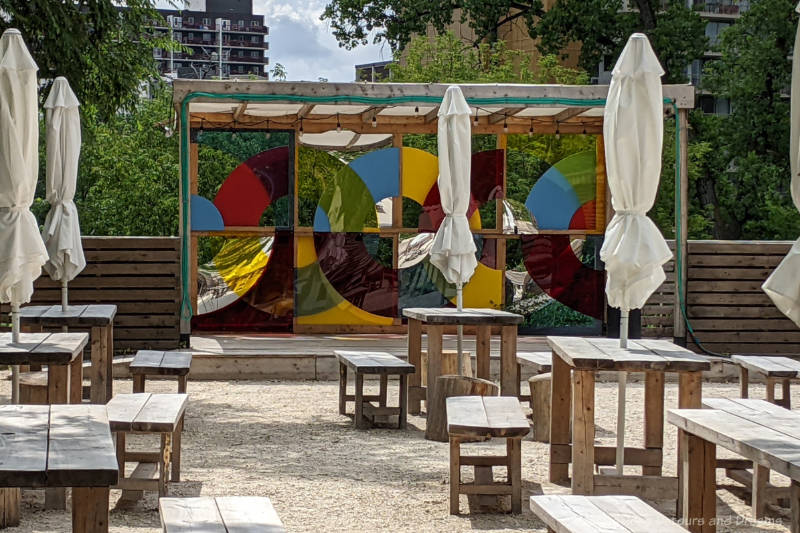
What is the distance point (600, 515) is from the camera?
4.29 metres

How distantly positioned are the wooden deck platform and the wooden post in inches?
60.5

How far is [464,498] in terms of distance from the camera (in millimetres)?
6965

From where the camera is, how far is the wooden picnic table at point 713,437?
15.0ft

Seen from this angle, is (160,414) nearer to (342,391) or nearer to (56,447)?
(56,447)

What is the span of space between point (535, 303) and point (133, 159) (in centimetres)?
1597

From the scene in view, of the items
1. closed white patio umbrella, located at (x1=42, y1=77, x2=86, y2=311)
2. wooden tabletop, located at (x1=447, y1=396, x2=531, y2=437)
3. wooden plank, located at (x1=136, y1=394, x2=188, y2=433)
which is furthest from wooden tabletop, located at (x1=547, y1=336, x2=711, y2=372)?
closed white patio umbrella, located at (x1=42, y1=77, x2=86, y2=311)

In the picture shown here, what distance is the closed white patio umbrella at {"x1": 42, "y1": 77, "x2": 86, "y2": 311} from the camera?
8.88m

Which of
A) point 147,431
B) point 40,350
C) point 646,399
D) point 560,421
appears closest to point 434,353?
point 560,421

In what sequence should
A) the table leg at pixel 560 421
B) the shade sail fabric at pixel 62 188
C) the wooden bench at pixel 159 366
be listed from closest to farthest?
the table leg at pixel 560 421 → the wooden bench at pixel 159 366 → the shade sail fabric at pixel 62 188

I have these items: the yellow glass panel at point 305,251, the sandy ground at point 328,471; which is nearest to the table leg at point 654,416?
the sandy ground at point 328,471

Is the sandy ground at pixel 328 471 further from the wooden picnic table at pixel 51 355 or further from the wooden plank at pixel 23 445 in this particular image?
the wooden plank at pixel 23 445

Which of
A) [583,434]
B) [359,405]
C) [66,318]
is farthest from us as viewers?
[359,405]

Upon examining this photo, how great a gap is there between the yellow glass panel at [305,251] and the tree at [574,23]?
18.4 meters

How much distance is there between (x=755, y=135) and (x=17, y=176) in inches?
1194
